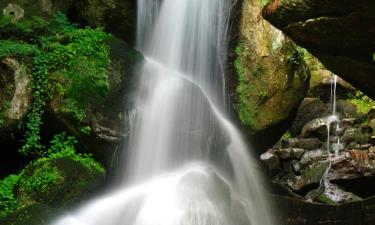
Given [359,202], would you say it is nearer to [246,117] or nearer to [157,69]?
[246,117]

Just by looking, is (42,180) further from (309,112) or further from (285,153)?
(309,112)

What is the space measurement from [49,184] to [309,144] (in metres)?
7.47

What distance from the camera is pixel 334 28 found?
6.23 meters

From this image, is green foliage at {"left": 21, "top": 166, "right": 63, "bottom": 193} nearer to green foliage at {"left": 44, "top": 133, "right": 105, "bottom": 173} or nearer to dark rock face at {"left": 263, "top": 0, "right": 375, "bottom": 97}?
green foliage at {"left": 44, "top": 133, "right": 105, "bottom": 173}

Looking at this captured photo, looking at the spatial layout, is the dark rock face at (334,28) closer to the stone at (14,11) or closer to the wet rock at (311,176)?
the wet rock at (311,176)

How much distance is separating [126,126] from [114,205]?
1.59m

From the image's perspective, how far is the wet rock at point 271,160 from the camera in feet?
35.9

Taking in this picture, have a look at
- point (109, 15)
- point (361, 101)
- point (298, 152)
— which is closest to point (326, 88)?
point (361, 101)

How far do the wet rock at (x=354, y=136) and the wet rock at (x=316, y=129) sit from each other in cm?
55

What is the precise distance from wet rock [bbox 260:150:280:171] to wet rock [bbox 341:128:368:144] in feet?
6.74

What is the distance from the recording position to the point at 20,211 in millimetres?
6031

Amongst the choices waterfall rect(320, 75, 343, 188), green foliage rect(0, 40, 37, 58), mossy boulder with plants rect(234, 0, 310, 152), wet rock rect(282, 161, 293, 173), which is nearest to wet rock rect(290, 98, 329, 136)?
waterfall rect(320, 75, 343, 188)

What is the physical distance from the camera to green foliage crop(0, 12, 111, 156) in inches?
300

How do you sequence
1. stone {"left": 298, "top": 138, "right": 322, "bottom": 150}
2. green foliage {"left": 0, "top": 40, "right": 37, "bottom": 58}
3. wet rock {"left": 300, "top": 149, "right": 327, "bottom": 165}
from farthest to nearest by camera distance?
stone {"left": 298, "top": 138, "right": 322, "bottom": 150}
wet rock {"left": 300, "top": 149, "right": 327, "bottom": 165}
green foliage {"left": 0, "top": 40, "right": 37, "bottom": 58}
